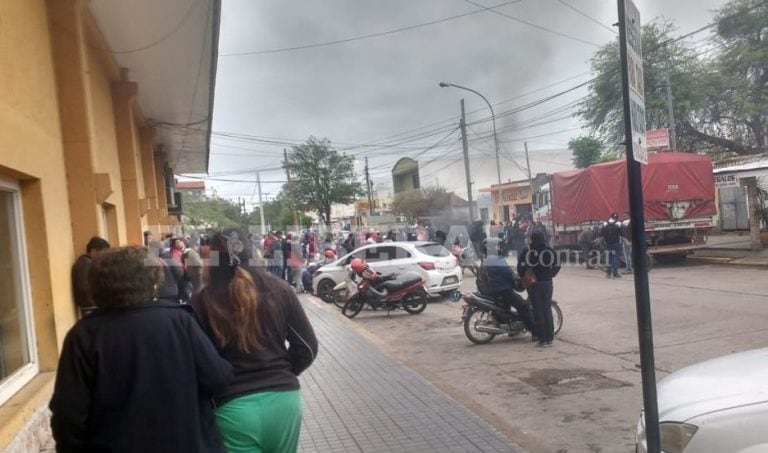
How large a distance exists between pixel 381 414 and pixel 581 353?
341 cm

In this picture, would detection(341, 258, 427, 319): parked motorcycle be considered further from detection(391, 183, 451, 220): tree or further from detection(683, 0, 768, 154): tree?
detection(391, 183, 451, 220): tree

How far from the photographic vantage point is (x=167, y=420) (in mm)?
2127

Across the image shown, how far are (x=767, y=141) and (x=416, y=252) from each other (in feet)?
71.3

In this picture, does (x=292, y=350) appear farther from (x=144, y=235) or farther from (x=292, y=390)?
(x=144, y=235)

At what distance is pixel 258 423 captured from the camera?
2520 millimetres

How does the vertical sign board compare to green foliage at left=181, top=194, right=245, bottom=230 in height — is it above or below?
below

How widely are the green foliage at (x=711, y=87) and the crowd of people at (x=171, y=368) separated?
24.3 metres

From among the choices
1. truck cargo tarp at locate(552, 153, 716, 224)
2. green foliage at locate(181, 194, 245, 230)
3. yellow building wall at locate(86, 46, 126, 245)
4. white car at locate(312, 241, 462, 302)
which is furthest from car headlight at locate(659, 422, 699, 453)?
green foliage at locate(181, 194, 245, 230)

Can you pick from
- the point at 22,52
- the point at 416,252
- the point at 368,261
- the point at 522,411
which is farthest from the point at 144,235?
the point at 522,411

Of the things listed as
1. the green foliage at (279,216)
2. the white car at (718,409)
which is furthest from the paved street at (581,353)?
the green foliage at (279,216)

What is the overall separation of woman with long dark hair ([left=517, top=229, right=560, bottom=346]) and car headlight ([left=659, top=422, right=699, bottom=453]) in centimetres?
Answer: 504

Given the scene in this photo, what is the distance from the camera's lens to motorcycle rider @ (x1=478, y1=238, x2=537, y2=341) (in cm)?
848

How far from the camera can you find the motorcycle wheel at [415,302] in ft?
38.9

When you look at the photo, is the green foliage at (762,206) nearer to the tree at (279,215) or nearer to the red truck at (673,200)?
the red truck at (673,200)
